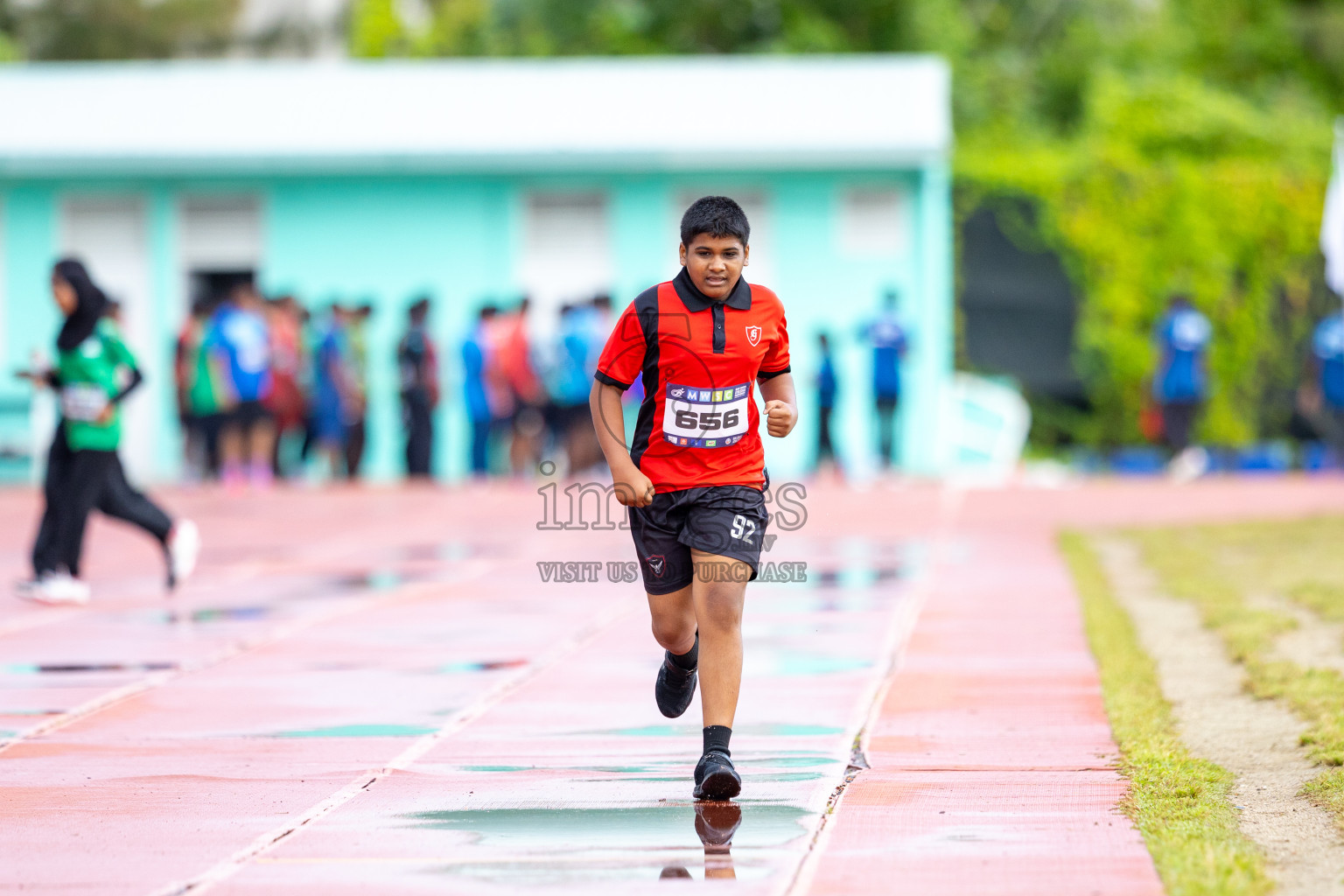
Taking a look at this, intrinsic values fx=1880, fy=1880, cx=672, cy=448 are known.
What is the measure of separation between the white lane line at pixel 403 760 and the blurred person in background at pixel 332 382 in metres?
9.70

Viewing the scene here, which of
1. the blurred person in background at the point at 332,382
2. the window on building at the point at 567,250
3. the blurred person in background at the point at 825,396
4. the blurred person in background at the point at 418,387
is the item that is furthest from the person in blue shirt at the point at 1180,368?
the blurred person in background at the point at 332,382

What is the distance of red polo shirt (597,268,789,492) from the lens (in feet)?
19.6

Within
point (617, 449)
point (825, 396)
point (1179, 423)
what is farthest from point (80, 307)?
point (1179, 423)

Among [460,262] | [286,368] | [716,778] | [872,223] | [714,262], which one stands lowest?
[716,778]

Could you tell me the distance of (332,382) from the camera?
1955cm

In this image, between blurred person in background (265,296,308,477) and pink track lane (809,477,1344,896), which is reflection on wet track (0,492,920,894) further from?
blurred person in background (265,296,308,477)

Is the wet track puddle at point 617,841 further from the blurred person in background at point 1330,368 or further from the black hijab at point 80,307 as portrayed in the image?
the blurred person in background at point 1330,368

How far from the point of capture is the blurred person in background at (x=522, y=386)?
1980cm

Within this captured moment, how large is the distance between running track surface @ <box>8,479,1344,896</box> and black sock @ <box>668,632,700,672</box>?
1.22 feet

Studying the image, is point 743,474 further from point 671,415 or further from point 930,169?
point 930,169

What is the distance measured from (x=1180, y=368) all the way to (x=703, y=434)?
48.9 ft

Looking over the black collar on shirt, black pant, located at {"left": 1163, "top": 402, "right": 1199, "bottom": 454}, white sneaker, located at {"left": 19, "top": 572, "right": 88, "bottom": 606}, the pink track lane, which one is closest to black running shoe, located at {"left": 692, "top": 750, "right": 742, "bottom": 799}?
the pink track lane

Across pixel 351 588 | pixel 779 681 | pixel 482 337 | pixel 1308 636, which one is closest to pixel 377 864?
pixel 779 681

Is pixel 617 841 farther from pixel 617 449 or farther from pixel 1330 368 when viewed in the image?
pixel 1330 368
